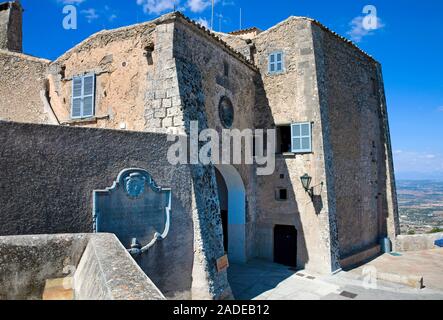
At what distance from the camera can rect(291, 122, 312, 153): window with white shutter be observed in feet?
43.7

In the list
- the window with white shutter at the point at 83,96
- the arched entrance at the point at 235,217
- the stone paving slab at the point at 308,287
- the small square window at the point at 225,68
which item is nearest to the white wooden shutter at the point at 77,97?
the window with white shutter at the point at 83,96

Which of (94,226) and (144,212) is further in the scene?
(144,212)

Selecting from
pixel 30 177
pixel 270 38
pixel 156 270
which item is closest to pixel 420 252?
pixel 270 38

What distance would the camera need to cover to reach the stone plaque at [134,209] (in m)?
6.97

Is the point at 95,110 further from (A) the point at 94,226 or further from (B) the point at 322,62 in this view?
(B) the point at 322,62

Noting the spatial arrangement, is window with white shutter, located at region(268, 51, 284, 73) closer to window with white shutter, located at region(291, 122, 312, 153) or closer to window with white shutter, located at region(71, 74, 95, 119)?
window with white shutter, located at region(291, 122, 312, 153)

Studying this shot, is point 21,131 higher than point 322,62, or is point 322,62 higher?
point 322,62

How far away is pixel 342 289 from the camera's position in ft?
36.3

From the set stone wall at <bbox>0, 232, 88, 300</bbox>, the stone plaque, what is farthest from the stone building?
stone wall at <bbox>0, 232, 88, 300</bbox>

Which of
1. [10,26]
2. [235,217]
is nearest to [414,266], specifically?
[235,217]

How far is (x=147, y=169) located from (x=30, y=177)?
8.11ft
